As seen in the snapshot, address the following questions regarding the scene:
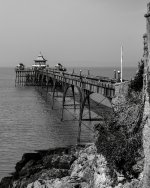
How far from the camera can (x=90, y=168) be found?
16141 millimetres

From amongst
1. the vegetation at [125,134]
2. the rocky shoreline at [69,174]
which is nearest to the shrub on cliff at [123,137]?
the vegetation at [125,134]

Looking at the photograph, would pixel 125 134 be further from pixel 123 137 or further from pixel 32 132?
pixel 32 132

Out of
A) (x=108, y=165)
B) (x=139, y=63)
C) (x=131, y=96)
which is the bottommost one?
(x=108, y=165)

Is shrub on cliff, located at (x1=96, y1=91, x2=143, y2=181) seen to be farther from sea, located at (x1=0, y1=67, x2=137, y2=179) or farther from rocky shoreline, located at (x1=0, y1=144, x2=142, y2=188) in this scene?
sea, located at (x1=0, y1=67, x2=137, y2=179)

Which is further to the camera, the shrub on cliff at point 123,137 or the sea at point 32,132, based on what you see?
the sea at point 32,132

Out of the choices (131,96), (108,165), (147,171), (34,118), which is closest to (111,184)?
(108,165)

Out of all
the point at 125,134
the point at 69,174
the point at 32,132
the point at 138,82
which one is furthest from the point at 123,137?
the point at 32,132

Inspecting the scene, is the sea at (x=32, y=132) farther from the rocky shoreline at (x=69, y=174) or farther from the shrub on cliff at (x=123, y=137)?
the shrub on cliff at (x=123, y=137)

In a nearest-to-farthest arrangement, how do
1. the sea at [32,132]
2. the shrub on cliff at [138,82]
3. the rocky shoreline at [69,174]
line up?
the rocky shoreline at [69,174]
the shrub on cliff at [138,82]
the sea at [32,132]

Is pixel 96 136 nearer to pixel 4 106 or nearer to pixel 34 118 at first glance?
pixel 34 118

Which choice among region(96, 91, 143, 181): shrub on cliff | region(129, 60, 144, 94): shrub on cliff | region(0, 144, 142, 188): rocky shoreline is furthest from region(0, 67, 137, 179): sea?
region(129, 60, 144, 94): shrub on cliff

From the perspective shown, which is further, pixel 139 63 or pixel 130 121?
pixel 139 63

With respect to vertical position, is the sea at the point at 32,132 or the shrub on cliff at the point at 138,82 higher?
the shrub on cliff at the point at 138,82

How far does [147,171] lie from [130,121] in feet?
9.77
